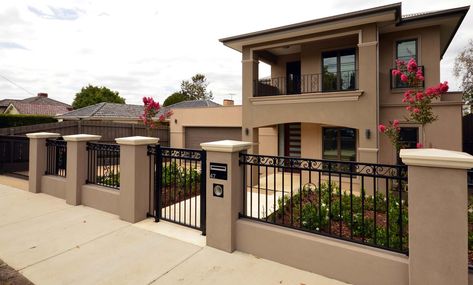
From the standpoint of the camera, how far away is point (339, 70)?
10.9m

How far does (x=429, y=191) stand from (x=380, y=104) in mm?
8125

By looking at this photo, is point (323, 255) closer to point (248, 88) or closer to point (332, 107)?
point (332, 107)

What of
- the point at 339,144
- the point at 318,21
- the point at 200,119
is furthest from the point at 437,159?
the point at 200,119

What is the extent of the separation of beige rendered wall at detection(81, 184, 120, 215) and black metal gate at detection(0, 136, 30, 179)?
5707 millimetres

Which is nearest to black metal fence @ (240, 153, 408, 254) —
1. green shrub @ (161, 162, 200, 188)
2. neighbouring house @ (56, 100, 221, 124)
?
green shrub @ (161, 162, 200, 188)

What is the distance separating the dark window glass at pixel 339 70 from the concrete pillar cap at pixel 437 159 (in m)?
8.11

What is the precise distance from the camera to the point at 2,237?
4695 mm

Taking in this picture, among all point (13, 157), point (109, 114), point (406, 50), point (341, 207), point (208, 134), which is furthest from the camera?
point (109, 114)

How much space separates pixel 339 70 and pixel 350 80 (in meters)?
0.70

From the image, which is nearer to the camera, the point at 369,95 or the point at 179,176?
the point at 179,176

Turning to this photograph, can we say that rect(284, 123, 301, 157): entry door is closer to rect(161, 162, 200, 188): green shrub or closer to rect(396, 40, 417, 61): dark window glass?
rect(396, 40, 417, 61): dark window glass

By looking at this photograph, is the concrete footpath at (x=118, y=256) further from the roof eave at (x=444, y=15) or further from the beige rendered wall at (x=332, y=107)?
the roof eave at (x=444, y=15)

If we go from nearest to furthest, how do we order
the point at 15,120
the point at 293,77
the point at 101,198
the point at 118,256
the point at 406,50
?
1. the point at 118,256
2. the point at 101,198
3. the point at 406,50
4. the point at 293,77
5. the point at 15,120

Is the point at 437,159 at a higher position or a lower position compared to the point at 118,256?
higher
